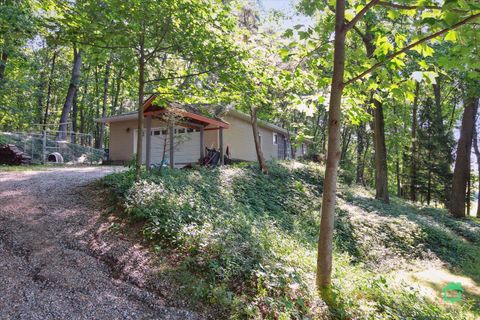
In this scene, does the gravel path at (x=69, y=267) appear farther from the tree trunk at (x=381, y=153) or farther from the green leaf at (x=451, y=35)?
the tree trunk at (x=381, y=153)

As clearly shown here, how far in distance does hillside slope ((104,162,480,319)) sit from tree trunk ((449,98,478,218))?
65.4 inches

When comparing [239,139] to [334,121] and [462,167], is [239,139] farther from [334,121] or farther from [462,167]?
[334,121]

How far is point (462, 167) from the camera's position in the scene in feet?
40.2

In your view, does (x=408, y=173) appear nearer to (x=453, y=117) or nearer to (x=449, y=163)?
(x=449, y=163)

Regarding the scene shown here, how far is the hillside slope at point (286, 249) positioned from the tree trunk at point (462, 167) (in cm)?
166

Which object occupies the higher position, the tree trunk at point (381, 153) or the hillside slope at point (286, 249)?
the tree trunk at point (381, 153)

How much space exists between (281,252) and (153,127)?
1225 centimetres

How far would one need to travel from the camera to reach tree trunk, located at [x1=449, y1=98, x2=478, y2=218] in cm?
1218

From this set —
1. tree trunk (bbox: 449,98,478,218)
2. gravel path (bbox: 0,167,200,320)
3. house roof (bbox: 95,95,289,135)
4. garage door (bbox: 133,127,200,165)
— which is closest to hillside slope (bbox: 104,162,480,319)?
gravel path (bbox: 0,167,200,320)

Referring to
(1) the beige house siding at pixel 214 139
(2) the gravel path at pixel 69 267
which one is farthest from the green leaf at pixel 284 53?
(1) the beige house siding at pixel 214 139

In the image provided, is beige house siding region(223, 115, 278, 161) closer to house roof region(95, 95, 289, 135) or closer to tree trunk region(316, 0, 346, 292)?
house roof region(95, 95, 289, 135)

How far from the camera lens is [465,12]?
2.30m

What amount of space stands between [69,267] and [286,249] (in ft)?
9.23

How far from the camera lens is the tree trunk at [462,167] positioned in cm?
1218
